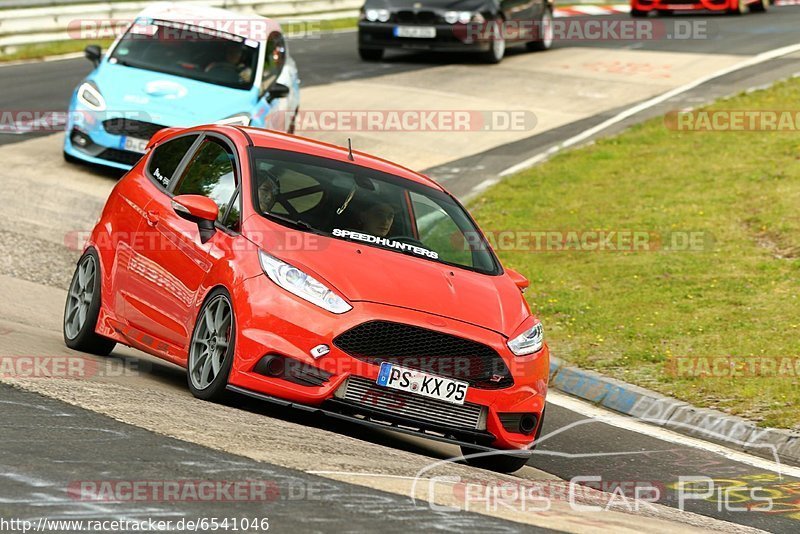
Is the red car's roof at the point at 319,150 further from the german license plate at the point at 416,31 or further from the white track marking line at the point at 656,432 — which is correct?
the german license plate at the point at 416,31

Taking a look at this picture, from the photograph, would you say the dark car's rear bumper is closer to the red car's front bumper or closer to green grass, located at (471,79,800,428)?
green grass, located at (471,79,800,428)

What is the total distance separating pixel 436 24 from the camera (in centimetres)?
2538

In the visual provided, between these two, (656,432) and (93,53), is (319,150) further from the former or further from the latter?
(93,53)

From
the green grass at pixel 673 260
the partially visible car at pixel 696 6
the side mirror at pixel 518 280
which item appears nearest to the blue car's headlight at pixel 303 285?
the side mirror at pixel 518 280

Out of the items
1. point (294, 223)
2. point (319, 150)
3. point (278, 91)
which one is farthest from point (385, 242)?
point (278, 91)

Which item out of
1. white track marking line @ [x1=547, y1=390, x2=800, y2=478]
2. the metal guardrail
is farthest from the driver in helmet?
the metal guardrail

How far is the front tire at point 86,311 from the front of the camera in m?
9.63

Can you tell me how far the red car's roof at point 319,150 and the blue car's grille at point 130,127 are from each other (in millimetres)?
6519

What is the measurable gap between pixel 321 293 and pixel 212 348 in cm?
75

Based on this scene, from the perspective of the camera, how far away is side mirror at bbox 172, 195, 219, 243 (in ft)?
27.4

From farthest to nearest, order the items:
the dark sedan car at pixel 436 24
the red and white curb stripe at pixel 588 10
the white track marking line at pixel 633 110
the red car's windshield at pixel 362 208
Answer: the red and white curb stripe at pixel 588 10
the dark sedan car at pixel 436 24
the white track marking line at pixel 633 110
the red car's windshield at pixel 362 208

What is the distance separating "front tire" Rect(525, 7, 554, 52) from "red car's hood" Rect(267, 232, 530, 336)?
20.4m

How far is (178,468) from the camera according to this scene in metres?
6.19

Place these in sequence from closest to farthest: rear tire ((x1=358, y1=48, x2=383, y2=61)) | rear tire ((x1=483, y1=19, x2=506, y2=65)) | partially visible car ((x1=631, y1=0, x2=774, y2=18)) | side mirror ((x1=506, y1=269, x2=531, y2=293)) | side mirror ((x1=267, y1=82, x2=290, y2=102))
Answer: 1. side mirror ((x1=506, y1=269, x2=531, y2=293))
2. side mirror ((x1=267, y1=82, x2=290, y2=102))
3. rear tire ((x1=483, y1=19, x2=506, y2=65))
4. rear tire ((x1=358, y1=48, x2=383, y2=61))
5. partially visible car ((x1=631, y1=0, x2=774, y2=18))
